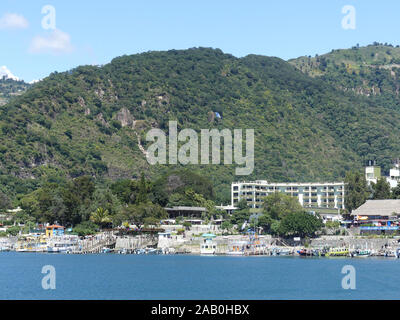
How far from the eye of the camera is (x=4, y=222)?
142 m

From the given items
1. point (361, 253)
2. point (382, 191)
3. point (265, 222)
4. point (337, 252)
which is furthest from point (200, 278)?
point (382, 191)

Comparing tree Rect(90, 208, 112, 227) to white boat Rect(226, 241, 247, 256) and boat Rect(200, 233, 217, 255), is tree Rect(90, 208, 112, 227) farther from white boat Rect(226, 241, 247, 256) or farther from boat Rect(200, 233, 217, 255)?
white boat Rect(226, 241, 247, 256)

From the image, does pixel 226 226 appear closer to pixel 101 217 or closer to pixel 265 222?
pixel 265 222

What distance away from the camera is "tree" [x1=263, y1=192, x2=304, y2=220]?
12975cm

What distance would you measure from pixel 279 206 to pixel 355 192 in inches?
691

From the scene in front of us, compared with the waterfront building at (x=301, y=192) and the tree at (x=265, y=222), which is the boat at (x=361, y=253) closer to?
the tree at (x=265, y=222)

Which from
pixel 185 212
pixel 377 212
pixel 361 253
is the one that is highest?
pixel 377 212

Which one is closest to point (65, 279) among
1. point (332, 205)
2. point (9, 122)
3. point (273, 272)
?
point (273, 272)

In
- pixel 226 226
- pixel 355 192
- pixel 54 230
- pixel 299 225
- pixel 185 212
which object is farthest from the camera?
pixel 185 212

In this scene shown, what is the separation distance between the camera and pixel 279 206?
131m

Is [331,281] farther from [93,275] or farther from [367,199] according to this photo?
[367,199]

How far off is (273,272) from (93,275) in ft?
62.7

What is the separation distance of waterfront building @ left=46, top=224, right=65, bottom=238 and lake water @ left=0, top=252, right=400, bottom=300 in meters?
21.3
